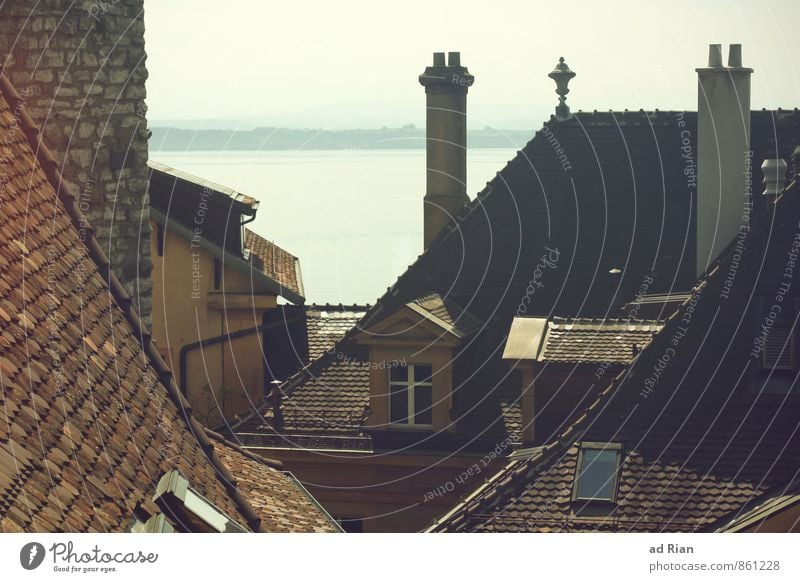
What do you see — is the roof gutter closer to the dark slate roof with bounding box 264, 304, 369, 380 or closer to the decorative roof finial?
the dark slate roof with bounding box 264, 304, 369, 380

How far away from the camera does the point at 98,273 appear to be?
37.5 feet

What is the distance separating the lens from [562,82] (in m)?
23.1

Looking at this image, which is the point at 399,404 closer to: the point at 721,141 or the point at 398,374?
the point at 398,374

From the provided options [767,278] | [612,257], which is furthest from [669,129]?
[767,278]

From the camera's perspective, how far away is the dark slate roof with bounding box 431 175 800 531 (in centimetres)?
1448

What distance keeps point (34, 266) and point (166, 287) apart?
44.0 ft

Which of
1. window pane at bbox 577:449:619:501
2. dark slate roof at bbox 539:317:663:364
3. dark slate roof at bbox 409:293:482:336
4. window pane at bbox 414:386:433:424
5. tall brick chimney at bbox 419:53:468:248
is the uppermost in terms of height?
tall brick chimney at bbox 419:53:468:248

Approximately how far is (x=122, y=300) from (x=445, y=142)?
45.4ft

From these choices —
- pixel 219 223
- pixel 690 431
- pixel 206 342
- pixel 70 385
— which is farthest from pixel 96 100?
pixel 219 223

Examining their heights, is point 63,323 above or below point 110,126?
below

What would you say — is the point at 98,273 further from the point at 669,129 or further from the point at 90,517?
the point at 669,129

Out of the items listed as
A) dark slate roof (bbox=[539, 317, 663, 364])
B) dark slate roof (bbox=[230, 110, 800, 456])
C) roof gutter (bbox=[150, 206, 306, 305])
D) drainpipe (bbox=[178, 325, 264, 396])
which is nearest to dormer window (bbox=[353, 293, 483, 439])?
dark slate roof (bbox=[230, 110, 800, 456])

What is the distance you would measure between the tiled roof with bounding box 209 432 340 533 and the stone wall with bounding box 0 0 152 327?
3.81 ft
